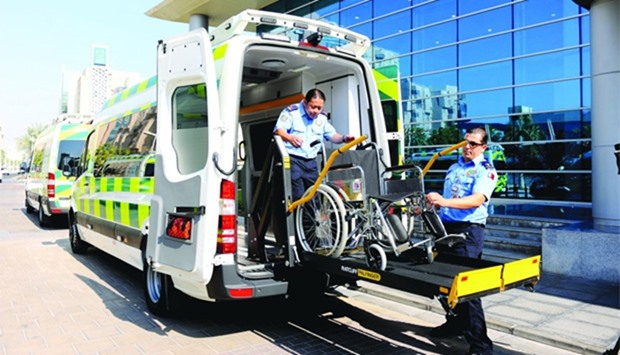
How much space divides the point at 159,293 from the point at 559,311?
13.0 feet

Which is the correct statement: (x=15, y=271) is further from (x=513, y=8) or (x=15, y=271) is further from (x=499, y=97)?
(x=513, y=8)

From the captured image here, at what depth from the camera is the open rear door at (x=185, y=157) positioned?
3801 millimetres

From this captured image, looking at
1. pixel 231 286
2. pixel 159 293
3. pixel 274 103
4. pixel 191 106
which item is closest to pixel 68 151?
pixel 274 103

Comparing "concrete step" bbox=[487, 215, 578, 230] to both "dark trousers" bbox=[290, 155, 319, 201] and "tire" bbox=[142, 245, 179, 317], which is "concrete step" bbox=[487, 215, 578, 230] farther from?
"tire" bbox=[142, 245, 179, 317]

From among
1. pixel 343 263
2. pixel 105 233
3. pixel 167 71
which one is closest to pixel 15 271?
pixel 105 233

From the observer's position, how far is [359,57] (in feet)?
16.3

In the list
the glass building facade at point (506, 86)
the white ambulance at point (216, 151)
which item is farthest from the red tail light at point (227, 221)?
the glass building facade at point (506, 86)

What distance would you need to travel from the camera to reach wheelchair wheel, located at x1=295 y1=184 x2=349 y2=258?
3994 mm

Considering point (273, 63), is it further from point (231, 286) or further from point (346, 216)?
point (231, 286)

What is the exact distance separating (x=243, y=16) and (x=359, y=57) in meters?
1.43

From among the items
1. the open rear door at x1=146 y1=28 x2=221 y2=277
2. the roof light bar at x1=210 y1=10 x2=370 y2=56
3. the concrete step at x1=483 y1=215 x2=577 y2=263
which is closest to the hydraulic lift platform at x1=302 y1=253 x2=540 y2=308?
the open rear door at x1=146 y1=28 x2=221 y2=277

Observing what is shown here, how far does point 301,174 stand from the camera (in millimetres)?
4414

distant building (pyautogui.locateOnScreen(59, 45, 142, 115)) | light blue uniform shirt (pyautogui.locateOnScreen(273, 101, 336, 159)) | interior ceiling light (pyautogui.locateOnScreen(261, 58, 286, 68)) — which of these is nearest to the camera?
light blue uniform shirt (pyautogui.locateOnScreen(273, 101, 336, 159))

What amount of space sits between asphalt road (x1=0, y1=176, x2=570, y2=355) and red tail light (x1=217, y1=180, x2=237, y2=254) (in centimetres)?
89
